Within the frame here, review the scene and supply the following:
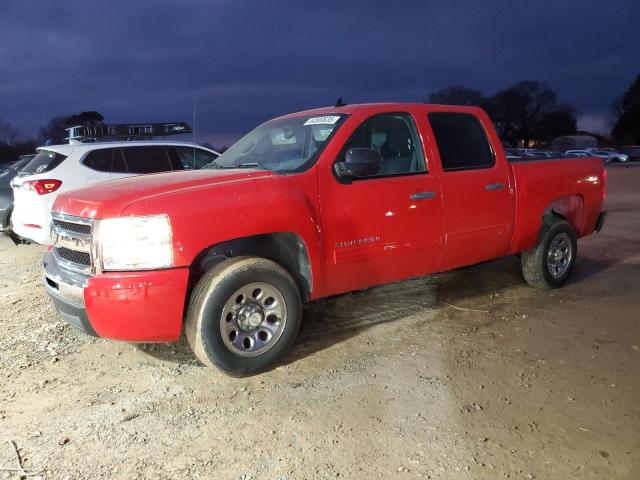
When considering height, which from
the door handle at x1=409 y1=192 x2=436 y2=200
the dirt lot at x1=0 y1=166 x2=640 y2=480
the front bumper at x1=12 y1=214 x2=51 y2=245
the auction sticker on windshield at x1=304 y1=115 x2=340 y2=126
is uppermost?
the auction sticker on windshield at x1=304 y1=115 x2=340 y2=126

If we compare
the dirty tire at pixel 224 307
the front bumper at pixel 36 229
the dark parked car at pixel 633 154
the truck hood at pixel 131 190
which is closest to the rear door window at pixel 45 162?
the front bumper at pixel 36 229

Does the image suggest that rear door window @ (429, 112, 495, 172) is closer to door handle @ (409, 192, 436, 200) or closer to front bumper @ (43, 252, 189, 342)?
door handle @ (409, 192, 436, 200)

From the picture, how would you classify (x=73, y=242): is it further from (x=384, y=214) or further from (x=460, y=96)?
(x=460, y=96)

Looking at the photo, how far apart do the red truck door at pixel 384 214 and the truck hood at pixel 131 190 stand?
632mm

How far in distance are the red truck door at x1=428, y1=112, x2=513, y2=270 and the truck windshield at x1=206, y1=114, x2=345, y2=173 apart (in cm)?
108

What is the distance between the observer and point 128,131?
9.20 meters

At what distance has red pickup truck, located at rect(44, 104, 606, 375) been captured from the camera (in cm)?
340

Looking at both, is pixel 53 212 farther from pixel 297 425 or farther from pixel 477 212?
pixel 477 212

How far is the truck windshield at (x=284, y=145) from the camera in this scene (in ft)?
14.2

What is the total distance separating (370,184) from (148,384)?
2.20m

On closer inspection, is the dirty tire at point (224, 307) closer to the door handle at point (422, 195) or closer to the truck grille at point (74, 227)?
the truck grille at point (74, 227)

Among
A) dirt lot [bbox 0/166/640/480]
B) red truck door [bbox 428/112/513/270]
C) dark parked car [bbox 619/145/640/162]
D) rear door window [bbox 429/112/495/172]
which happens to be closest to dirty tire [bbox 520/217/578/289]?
dirt lot [bbox 0/166/640/480]

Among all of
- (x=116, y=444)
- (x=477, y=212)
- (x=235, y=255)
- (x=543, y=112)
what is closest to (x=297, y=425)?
(x=116, y=444)

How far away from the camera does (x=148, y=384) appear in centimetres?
374
